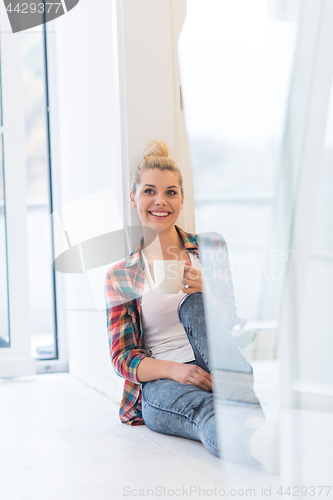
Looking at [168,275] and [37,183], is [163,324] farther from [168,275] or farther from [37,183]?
[37,183]

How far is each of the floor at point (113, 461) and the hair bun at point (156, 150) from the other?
0.79 metres

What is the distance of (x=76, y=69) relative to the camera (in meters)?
2.22

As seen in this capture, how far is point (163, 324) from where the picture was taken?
148 centimetres

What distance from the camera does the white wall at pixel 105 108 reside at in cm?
166

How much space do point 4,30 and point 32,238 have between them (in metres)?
0.95

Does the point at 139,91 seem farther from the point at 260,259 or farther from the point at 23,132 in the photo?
the point at 260,259

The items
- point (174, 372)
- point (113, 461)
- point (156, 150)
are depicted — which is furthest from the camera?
point (156, 150)

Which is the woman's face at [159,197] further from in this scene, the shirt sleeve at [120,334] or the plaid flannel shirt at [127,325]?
the shirt sleeve at [120,334]

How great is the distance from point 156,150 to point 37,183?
3.74 feet

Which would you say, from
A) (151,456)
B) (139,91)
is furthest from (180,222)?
(151,456)

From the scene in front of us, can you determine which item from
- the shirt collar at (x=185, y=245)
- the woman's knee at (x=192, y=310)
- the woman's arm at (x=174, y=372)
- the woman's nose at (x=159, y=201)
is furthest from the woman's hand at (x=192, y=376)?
the woman's nose at (x=159, y=201)

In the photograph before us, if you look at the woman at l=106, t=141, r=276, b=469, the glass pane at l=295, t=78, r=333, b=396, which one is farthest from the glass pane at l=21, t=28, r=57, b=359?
the glass pane at l=295, t=78, r=333, b=396

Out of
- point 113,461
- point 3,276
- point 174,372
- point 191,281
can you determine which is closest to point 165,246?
point 191,281

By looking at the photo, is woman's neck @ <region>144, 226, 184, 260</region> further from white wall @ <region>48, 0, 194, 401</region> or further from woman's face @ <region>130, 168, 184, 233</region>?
white wall @ <region>48, 0, 194, 401</region>
